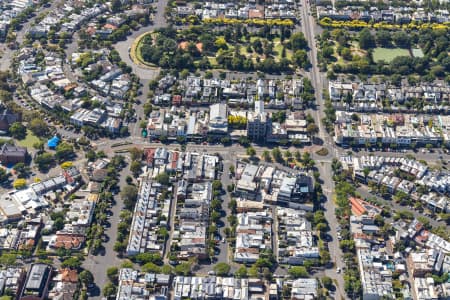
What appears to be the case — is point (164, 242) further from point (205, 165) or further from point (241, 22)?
point (241, 22)

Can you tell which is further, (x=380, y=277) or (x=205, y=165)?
(x=205, y=165)

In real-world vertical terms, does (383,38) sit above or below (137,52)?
above

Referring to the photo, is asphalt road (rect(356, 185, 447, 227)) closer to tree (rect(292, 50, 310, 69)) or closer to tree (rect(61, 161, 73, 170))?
tree (rect(292, 50, 310, 69))

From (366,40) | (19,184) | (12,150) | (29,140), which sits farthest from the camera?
(366,40)

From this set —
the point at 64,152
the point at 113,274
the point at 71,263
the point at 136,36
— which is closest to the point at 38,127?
the point at 64,152

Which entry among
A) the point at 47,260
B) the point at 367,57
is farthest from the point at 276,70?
the point at 47,260

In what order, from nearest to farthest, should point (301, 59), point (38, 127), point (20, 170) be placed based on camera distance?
1. point (20, 170)
2. point (38, 127)
3. point (301, 59)

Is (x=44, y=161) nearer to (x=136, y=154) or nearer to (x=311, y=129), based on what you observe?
(x=136, y=154)
